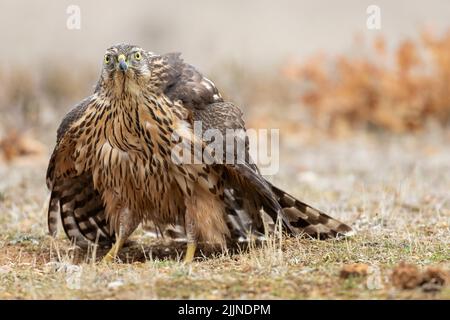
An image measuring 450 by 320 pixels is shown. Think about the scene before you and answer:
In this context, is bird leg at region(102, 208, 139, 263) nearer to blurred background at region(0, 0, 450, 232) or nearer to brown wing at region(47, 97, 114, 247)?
brown wing at region(47, 97, 114, 247)

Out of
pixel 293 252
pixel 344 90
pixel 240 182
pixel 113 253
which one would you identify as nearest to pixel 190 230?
pixel 240 182

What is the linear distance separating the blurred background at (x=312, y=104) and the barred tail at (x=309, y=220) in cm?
124

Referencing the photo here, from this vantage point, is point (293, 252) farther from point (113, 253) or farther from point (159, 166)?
point (113, 253)

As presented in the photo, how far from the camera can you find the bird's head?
6.75 m

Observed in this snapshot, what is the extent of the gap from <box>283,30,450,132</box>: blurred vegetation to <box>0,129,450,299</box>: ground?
1.81 m

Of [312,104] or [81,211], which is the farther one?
[312,104]

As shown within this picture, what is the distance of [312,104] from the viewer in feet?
50.6

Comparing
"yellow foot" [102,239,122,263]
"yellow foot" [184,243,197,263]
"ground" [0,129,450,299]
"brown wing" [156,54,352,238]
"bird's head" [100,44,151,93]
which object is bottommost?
"yellow foot" [102,239,122,263]

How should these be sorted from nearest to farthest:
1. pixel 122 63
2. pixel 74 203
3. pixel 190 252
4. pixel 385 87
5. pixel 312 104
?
pixel 122 63
pixel 190 252
pixel 74 203
pixel 385 87
pixel 312 104

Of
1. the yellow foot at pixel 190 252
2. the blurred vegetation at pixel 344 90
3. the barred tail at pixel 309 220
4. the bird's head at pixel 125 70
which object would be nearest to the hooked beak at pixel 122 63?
the bird's head at pixel 125 70

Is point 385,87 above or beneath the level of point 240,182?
above

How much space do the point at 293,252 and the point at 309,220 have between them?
75cm

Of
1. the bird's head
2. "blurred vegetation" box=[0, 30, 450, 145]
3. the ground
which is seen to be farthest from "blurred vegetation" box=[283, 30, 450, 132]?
the bird's head

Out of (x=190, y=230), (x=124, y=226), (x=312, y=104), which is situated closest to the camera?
(x=190, y=230)
